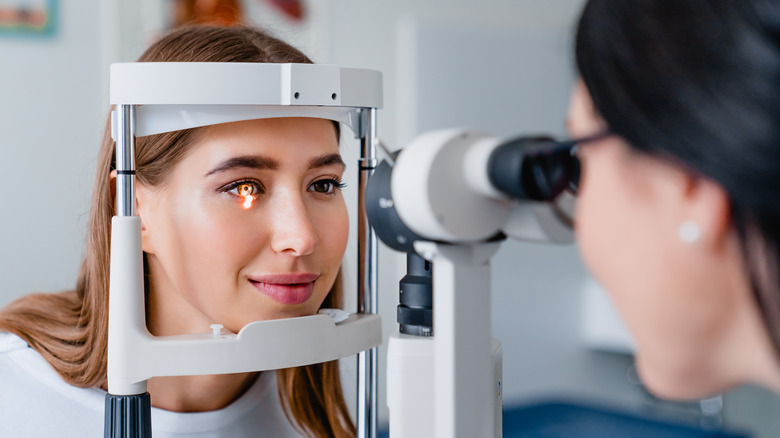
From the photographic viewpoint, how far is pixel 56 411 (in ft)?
3.59

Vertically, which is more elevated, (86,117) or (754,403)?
(86,117)

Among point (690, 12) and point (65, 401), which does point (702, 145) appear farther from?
point (65, 401)

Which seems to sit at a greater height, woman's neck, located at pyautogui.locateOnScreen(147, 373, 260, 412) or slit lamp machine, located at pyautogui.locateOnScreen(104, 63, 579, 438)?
slit lamp machine, located at pyautogui.locateOnScreen(104, 63, 579, 438)

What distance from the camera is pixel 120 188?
0.77 metres

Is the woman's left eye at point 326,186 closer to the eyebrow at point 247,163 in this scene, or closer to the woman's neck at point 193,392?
the eyebrow at point 247,163

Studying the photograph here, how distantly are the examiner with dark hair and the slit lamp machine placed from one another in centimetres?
7

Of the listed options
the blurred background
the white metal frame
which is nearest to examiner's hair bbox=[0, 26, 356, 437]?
the white metal frame

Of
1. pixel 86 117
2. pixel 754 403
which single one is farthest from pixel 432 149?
pixel 754 403

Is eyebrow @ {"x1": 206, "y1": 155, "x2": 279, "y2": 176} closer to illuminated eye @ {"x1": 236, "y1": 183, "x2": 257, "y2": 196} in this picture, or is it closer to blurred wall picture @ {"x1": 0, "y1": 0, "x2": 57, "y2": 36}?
illuminated eye @ {"x1": 236, "y1": 183, "x2": 257, "y2": 196}

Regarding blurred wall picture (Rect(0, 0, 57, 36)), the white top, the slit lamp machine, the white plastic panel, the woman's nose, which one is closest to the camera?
the slit lamp machine

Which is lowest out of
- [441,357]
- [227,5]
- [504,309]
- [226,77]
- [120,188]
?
[504,309]

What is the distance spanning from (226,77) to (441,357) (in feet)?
1.07

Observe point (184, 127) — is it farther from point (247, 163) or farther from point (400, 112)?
point (400, 112)

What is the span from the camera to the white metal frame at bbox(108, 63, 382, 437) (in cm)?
76
